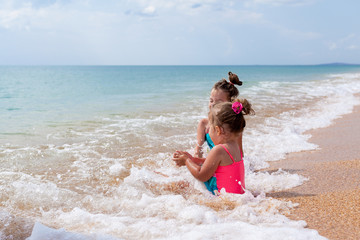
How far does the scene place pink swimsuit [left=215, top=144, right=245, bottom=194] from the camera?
3424 millimetres

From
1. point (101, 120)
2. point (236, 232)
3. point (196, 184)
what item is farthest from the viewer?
point (101, 120)

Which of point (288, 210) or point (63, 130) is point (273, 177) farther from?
point (63, 130)

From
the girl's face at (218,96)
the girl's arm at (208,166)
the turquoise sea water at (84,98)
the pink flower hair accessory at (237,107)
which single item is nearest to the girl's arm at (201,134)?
the girl's face at (218,96)

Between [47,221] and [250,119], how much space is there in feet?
23.9

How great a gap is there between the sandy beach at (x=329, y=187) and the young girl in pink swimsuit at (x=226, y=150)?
61 centimetres

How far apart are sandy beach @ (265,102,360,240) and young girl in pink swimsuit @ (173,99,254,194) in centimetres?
61

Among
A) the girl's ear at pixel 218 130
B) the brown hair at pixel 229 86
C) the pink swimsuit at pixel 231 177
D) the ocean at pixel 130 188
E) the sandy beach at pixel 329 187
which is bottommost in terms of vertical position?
the ocean at pixel 130 188

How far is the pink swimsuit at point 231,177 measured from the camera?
3424 millimetres

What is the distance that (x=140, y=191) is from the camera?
392cm

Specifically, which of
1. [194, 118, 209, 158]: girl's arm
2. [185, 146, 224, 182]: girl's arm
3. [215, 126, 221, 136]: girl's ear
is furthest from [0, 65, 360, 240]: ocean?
[215, 126, 221, 136]: girl's ear

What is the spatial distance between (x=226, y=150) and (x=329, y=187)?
1.37 m

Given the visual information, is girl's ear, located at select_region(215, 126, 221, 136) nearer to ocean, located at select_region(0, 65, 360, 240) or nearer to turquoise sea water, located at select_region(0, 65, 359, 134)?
ocean, located at select_region(0, 65, 360, 240)

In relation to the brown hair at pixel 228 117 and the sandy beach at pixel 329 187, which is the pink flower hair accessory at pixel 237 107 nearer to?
the brown hair at pixel 228 117

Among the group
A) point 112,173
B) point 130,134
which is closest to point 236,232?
point 112,173
